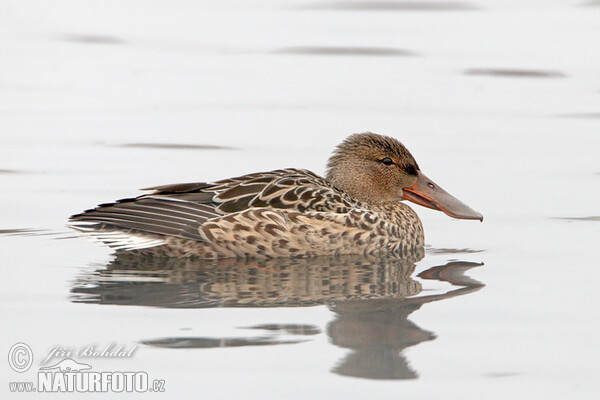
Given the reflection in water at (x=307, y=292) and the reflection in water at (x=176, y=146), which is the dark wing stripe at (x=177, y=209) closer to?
the reflection in water at (x=307, y=292)

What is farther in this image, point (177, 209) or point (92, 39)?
point (92, 39)

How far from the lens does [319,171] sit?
12008mm

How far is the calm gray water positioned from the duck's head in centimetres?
31

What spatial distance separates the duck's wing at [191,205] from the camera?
9.09m

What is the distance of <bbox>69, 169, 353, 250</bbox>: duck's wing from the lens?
9086mm

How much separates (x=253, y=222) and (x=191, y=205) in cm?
47

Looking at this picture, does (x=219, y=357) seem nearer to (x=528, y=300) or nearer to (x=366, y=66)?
(x=528, y=300)

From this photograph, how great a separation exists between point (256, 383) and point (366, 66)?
32.9 feet

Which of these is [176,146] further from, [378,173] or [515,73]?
[515,73]

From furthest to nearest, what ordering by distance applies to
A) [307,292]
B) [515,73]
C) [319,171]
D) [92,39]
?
[92,39], [515,73], [319,171], [307,292]

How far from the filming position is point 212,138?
1322 cm

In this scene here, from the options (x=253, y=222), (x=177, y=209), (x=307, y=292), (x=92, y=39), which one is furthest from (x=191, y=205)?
(x=92, y=39)

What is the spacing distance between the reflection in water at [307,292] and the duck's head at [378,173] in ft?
2.23

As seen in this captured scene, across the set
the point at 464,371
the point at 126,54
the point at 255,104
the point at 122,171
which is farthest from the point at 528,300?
the point at 126,54
